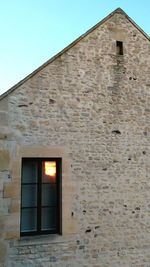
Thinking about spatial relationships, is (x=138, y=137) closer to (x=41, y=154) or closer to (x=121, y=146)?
(x=121, y=146)

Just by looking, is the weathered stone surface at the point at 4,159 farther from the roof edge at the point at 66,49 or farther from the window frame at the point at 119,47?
the window frame at the point at 119,47

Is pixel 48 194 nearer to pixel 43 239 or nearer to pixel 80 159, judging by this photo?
pixel 43 239

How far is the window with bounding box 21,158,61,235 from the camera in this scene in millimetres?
6645

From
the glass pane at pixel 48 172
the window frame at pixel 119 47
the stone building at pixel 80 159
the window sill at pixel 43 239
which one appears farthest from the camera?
→ the window frame at pixel 119 47

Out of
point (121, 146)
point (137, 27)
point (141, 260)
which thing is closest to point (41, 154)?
point (121, 146)

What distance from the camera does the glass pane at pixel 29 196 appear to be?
262 inches

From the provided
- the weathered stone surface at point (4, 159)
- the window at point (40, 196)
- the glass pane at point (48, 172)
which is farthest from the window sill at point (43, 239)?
the weathered stone surface at point (4, 159)

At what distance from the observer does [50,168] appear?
274 inches

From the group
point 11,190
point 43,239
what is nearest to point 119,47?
point 11,190

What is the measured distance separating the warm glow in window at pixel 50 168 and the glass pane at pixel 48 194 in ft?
0.85

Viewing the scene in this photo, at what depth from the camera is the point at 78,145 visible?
7117mm

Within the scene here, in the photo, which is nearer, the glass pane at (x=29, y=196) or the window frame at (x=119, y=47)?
the glass pane at (x=29, y=196)

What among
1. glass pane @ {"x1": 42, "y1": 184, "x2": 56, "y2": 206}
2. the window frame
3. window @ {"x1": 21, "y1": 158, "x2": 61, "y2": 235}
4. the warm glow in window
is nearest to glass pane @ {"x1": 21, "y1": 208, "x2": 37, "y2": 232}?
window @ {"x1": 21, "y1": 158, "x2": 61, "y2": 235}

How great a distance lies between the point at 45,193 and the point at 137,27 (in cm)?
522
